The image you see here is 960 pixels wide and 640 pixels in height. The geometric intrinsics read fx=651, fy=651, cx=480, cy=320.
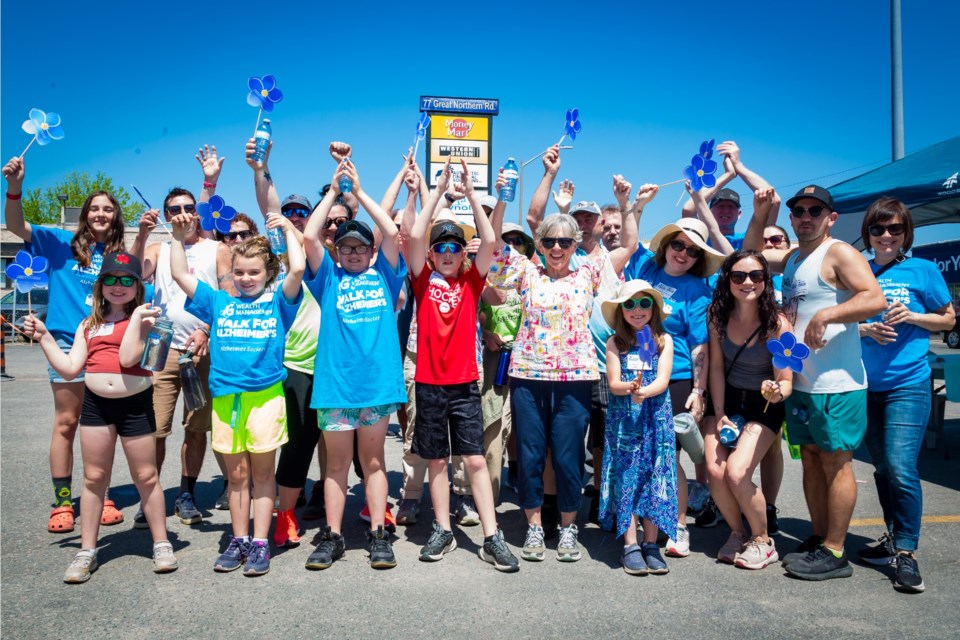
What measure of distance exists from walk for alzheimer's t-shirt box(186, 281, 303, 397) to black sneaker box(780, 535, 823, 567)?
3.20 metres

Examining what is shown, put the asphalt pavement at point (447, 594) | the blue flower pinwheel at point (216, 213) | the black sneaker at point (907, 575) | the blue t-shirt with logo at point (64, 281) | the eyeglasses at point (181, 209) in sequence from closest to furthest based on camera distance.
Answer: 1. the asphalt pavement at point (447, 594)
2. the black sneaker at point (907, 575)
3. the blue flower pinwheel at point (216, 213)
4. the eyeglasses at point (181, 209)
5. the blue t-shirt with logo at point (64, 281)

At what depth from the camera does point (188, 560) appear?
3895mm

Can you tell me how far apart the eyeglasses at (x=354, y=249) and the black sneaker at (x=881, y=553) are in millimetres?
3568

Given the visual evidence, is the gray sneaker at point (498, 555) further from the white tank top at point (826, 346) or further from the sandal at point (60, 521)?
the sandal at point (60, 521)

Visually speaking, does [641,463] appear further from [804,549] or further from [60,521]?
[60,521]

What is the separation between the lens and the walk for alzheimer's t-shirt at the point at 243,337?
3.85 m

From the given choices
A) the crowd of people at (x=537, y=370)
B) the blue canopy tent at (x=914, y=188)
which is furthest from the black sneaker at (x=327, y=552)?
the blue canopy tent at (x=914, y=188)

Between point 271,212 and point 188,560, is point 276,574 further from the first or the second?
point 271,212

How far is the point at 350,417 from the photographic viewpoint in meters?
3.89

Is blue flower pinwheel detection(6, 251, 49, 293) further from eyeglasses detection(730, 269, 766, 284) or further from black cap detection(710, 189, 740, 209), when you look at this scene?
black cap detection(710, 189, 740, 209)

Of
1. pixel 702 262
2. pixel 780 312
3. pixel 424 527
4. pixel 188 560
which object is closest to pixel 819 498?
pixel 780 312

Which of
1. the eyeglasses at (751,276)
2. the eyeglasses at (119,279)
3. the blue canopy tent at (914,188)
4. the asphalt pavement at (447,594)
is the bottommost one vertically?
the asphalt pavement at (447,594)

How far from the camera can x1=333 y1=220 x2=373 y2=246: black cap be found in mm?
3930

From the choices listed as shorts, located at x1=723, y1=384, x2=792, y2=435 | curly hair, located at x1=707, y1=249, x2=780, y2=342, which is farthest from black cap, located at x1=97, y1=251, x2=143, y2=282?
shorts, located at x1=723, y1=384, x2=792, y2=435
